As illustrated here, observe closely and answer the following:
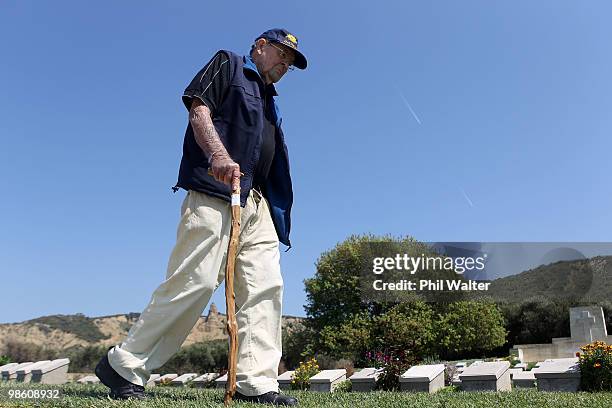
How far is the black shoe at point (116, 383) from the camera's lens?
3531 millimetres

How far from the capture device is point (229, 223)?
12.2ft

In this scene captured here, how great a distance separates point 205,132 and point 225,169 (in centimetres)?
30

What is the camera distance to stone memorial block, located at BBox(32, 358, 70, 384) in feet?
43.5

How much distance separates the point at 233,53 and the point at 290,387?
40.1 feet

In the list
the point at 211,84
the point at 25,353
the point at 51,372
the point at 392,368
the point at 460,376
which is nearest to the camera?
the point at 211,84

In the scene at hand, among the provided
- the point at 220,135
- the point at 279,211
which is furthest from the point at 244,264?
the point at 220,135

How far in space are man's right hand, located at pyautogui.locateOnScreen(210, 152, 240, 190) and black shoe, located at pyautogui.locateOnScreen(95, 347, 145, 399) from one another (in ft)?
4.39

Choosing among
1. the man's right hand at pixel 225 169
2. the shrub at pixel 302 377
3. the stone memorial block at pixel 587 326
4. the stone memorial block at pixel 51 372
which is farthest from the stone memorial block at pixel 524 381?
the stone memorial block at pixel 587 326

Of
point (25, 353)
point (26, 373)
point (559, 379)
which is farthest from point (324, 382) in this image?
point (25, 353)

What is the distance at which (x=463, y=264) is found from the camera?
1353 inches

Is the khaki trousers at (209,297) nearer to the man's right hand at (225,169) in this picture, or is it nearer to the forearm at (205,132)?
the man's right hand at (225,169)

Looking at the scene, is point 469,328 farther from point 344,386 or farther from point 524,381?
point 344,386

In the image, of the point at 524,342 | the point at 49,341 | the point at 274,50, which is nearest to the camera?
the point at 274,50

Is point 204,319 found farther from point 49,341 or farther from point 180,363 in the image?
point 180,363
